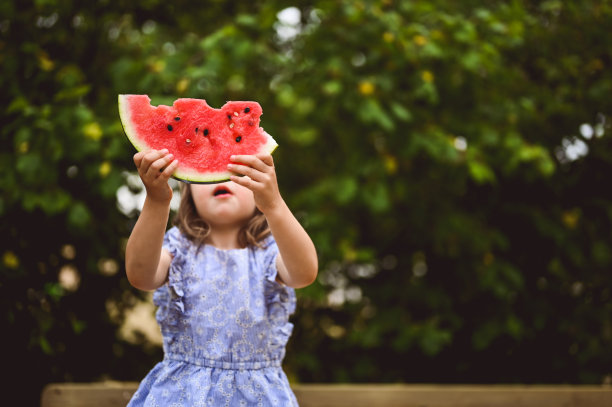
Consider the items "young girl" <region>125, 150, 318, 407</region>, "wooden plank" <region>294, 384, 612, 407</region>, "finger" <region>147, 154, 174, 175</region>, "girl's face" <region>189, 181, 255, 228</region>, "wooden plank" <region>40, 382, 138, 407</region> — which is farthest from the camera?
"wooden plank" <region>294, 384, 612, 407</region>

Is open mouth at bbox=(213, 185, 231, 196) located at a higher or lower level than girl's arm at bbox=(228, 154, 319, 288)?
lower

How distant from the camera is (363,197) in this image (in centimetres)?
333

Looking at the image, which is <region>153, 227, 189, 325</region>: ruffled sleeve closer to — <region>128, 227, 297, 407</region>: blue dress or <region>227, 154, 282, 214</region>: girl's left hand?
<region>128, 227, 297, 407</region>: blue dress

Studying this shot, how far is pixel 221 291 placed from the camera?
1.81 metres

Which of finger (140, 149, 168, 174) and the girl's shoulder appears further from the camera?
the girl's shoulder

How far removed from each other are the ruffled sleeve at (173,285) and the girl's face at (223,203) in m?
0.12

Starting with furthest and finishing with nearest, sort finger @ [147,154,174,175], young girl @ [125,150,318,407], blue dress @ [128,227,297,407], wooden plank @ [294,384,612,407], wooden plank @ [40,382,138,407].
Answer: wooden plank @ [294,384,612,407], wooden plank @ [40,382,138,407], blue dress @ [128,227,297,407], young girl @ [125,150,318,407], finger @ [147,154,174,175]

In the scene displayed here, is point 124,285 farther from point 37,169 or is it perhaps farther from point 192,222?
point 192,222

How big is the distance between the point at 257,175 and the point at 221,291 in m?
0.49

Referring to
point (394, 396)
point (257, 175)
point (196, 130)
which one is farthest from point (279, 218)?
point (394, 396)

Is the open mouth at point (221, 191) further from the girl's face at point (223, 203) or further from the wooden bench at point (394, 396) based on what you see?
the wooden bench at point (394, 396)

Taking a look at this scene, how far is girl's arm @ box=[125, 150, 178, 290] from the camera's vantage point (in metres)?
1.49

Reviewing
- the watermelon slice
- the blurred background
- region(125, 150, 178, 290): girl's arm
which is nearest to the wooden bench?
the blurred background

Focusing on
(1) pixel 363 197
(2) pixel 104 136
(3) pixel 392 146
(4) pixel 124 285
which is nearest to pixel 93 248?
(4) pixel 124 285
